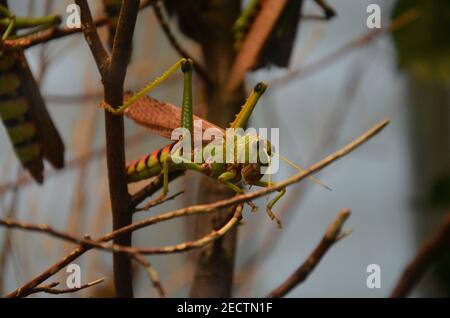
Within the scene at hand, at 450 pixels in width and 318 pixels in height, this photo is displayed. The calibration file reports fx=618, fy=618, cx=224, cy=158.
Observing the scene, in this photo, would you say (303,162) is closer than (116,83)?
No

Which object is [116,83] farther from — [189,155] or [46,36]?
[46,36]

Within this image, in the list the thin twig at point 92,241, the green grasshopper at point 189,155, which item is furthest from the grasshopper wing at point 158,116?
the thin twig at point 92,241

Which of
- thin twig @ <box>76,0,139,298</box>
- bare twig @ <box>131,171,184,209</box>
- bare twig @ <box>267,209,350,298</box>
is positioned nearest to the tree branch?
thin twig @ <box>76,0,139,298</box>

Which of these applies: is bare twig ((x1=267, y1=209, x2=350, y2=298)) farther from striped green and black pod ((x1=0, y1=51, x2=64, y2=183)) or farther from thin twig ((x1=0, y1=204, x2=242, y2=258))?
striped green and black pod ((x1=0, y1=51, x2=64, y2=183))

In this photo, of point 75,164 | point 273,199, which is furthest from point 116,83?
point 75,164

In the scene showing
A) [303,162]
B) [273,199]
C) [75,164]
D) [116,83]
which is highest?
[116,83]

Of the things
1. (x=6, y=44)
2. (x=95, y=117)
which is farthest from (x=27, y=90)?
(x=95, y=117)
